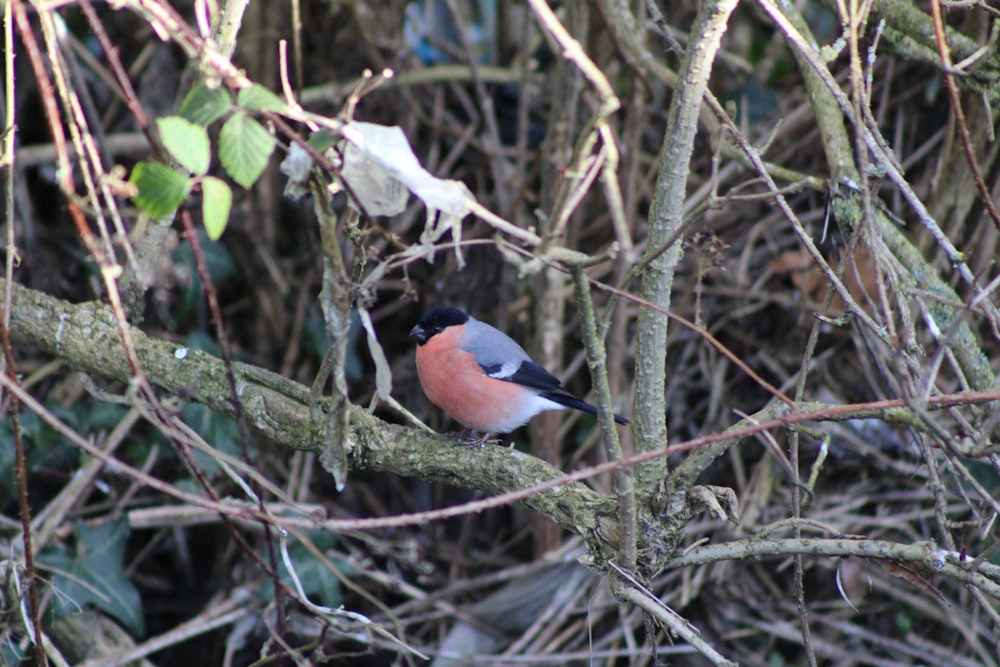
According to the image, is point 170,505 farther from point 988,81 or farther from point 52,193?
point 988,81

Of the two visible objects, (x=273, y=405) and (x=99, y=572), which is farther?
(x=99, y=572)

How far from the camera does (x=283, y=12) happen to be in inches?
167

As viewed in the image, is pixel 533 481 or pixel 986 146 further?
pixel 986 146

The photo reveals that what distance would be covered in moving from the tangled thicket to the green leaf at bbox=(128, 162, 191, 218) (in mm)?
1059

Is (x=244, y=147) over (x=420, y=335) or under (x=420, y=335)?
over

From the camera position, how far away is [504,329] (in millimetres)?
4062

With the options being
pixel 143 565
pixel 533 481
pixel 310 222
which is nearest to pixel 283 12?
pixel 310 222

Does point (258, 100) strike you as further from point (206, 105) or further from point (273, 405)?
point (273, 405)

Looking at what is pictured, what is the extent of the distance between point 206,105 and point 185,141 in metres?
0.17

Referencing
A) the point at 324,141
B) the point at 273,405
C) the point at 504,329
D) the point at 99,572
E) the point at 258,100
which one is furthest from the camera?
the point at 504,329

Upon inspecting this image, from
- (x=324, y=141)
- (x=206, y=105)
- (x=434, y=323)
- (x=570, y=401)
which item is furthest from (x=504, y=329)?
(x=206, y=105)

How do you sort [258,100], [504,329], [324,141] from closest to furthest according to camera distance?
[258,100] < [324,141] < [504,329]

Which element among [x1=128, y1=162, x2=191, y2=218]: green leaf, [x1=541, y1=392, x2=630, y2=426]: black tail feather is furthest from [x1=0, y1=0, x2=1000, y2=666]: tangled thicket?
[x1=128, y1=162, x2=191, y2=218]: green leaf

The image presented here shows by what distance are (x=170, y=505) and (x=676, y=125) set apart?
2790 millimetres
